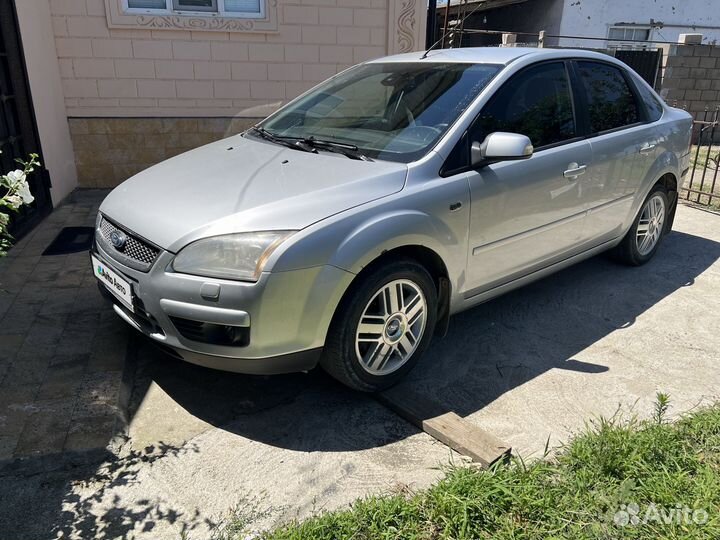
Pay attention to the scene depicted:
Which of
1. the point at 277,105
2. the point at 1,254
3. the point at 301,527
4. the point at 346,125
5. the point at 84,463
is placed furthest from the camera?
the point at 277,105

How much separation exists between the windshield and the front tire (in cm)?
69

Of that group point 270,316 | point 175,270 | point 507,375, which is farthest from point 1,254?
point 507,375

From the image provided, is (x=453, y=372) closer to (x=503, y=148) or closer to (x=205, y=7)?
(x=503, y=148)

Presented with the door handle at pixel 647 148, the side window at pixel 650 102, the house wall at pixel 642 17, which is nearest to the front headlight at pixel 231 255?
the door handle at pixel 647 148

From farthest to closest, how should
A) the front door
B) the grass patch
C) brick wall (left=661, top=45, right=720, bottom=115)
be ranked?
brick wall (left=661, top=45, right=720, bottom=115), the front door, the grass patch

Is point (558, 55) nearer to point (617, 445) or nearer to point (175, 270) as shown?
point (617, 445)

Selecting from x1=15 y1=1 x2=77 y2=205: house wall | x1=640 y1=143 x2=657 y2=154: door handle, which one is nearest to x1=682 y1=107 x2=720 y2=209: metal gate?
x1=640 y1=143 x2=657 y2=154: door handle

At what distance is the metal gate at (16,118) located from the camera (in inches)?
228

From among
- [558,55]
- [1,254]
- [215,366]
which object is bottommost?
[215,366]

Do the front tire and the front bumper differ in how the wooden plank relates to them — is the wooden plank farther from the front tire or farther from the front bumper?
the front bumper

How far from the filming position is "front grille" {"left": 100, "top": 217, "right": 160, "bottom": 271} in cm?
292

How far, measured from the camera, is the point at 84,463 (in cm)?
270

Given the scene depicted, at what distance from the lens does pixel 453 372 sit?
11.6 feet

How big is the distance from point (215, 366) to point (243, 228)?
0.69 meters
